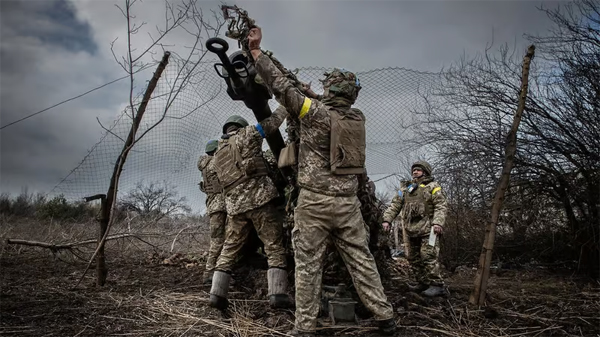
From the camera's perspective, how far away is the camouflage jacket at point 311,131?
12.4ft

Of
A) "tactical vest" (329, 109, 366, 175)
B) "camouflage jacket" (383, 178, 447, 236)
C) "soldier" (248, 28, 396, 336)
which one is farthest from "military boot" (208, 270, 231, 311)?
"camouflage jacket" (383, 178, 447, 236)

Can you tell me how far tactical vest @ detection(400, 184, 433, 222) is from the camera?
5953 millimetres

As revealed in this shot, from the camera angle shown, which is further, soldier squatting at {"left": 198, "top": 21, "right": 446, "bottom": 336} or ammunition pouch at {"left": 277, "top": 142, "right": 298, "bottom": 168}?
ammunition pouch at {"left": 277, "top": 142, "right": 298, "bottom": 168}

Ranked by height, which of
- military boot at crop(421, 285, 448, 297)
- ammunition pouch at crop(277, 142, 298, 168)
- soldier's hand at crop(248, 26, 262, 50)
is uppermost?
soldier's hand at crop(248, 26, 262, 50)

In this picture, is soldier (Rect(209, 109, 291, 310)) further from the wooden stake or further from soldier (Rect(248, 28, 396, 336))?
the wooden stake

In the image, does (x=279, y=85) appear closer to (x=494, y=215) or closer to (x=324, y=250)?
(x=324, y=250)

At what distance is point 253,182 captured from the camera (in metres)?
4.97

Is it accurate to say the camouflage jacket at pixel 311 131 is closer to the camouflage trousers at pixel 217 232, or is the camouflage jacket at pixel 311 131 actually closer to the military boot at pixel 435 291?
the military boot at pixel 435 291

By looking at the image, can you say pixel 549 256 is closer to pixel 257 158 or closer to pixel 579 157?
pixel 579 157

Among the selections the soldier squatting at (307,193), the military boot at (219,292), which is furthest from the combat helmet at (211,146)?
the military boot at (219,292)

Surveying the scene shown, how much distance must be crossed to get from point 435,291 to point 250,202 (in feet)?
8.49

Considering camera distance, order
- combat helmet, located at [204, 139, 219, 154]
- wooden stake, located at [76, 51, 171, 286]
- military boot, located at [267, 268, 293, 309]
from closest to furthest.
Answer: military boot, located at [267, 268, 293, 309] < wooden stake, located at [76, 51, 171, 286] < combat helmet, located at [204, 139, 219, 154]

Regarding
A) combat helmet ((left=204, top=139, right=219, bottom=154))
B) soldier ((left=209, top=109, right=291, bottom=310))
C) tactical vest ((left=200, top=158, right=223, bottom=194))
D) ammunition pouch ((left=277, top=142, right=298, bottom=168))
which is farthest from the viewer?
combat helmet ((left=204, top=139, right=219, bottom=154))

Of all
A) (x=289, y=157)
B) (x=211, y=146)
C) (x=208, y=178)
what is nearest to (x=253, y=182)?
(x=289, y=157)
